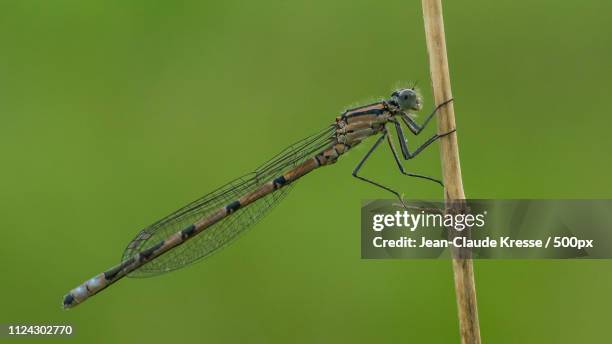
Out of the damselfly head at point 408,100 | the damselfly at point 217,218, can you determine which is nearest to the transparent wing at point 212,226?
the damselfly at point 217,218

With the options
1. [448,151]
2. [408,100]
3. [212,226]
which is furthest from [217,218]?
[448,151]

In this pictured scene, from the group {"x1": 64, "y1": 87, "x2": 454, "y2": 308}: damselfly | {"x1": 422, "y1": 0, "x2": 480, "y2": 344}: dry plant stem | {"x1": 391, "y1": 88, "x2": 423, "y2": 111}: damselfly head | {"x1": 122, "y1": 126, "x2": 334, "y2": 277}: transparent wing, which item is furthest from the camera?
{"x1": 122, "y1": 126, "x2": 334, "y2": 277}: transparent wing

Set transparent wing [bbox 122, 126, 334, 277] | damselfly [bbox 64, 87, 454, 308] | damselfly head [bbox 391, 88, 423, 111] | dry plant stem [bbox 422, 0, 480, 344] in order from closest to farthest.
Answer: dry plant stem [bbox 422, 0, 480, 344] < damselfly head [bbox 391, 88, 423, 111] < damselfly [bbox 64, 87, 454, 308] < transparent wing [bbox 122, 126, 334, 277]

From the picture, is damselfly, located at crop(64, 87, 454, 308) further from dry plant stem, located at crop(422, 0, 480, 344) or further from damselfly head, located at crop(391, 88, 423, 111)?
dry plant stem, located at crop(422, 0, 480, 344)

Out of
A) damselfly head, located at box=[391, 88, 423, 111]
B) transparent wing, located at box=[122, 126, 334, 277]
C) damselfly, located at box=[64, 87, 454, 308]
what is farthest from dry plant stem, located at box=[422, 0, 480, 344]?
transparent wing, located at box=[122, 126, 334, 277]

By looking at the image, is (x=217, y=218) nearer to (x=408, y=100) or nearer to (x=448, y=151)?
(x=408, y=100)

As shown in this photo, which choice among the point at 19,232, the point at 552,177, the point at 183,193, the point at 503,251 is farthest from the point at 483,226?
the point at 19,232

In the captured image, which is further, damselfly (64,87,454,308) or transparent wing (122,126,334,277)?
transparent wing (122,126,334,277)
